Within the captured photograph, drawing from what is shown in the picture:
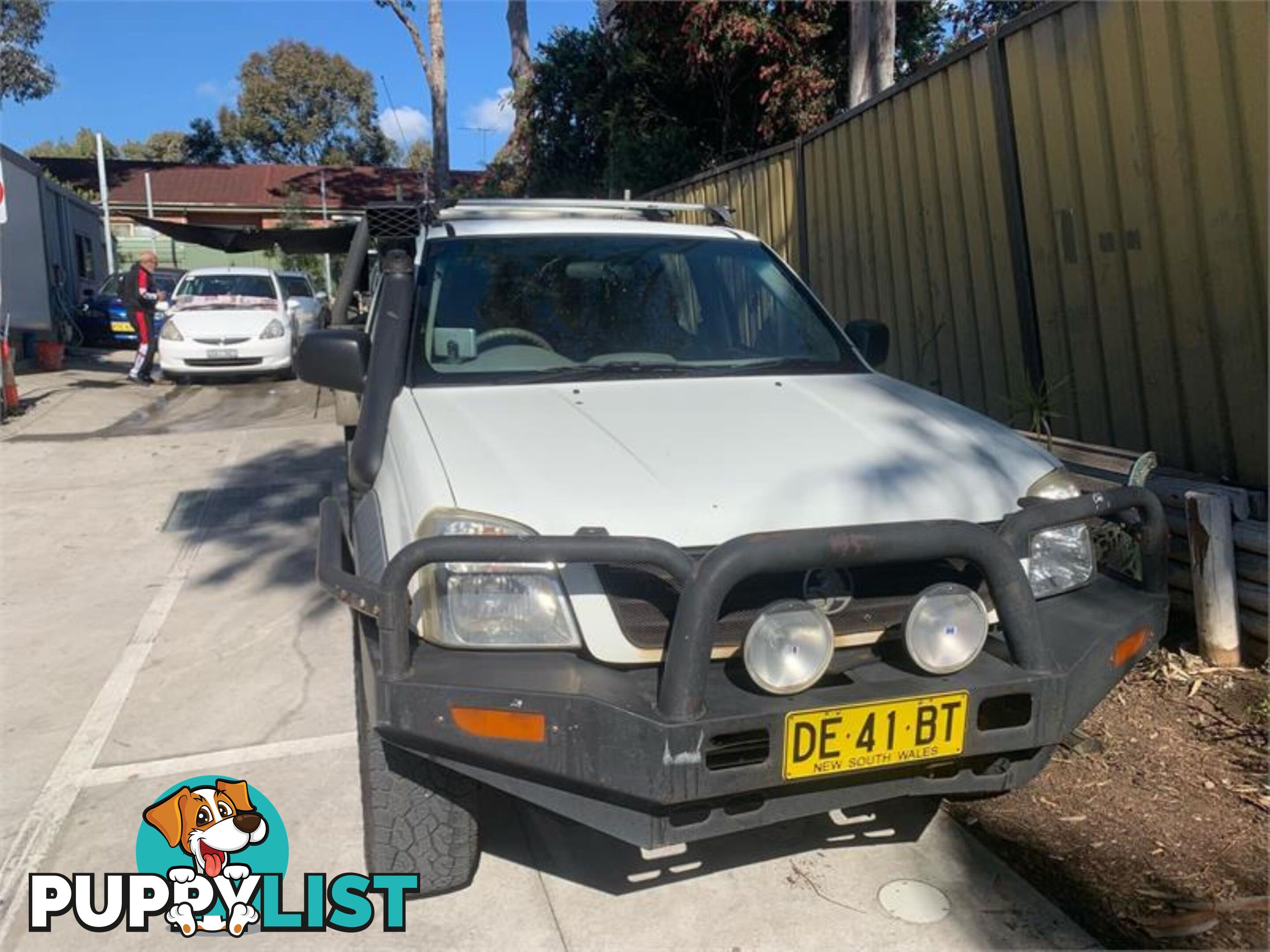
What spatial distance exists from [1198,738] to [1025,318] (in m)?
2.76

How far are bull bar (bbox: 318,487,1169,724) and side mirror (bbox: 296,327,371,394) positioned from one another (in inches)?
46.0

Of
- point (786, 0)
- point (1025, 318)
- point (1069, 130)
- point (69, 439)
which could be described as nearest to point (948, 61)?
point (1069, 130)

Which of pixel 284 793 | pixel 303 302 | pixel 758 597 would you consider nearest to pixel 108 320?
pixel 303 302

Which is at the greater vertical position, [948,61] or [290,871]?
[948,61]

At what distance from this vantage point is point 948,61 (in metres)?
6.53

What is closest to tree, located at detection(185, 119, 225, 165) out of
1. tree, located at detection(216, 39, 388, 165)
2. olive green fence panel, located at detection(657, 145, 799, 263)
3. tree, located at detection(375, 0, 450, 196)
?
tree, located at detection(216, 39, 388, 165)

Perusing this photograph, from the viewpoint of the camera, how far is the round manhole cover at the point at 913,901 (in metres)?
3.01

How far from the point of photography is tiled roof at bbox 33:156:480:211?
128 ft

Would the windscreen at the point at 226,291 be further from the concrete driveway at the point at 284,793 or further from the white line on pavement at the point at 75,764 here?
the white line on pavement at the point at 75,764

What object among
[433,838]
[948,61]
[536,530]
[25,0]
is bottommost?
[433,838]

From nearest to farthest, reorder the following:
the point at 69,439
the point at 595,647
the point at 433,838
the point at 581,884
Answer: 1. the point at 595,647
2. the point at 433,838
3. the point at 581,884
4. the point at 69,439

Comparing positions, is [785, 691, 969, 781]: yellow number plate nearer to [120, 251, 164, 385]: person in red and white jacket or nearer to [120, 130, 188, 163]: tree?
[120, 251, 164, 385]: person in red and white jacket

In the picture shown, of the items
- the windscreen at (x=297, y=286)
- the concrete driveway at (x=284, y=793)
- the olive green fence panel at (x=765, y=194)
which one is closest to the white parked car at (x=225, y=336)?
the windscreen at (x=297, y=286)

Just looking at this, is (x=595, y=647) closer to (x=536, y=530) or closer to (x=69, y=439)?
(x=536, y=530)
